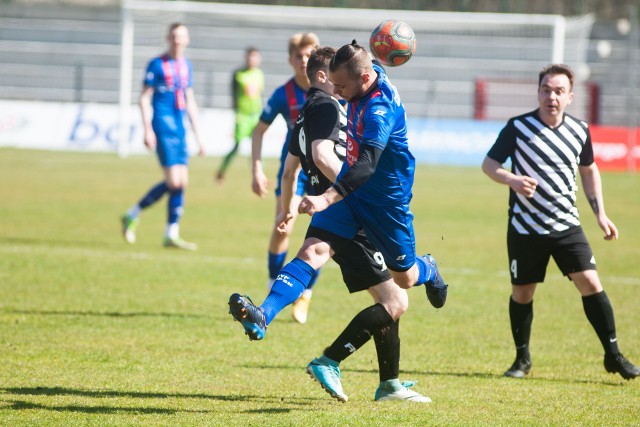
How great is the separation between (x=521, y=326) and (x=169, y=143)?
21.8 ft

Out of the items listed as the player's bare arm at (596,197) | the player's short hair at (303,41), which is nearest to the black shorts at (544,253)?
the player's bare arm at (596,197)

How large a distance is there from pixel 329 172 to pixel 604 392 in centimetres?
223

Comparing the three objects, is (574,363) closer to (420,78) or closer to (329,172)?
(329,172)

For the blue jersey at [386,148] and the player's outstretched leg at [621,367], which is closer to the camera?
the blue jersey at [386,148]

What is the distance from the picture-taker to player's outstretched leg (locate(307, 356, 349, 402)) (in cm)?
536

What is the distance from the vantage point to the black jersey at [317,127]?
5.72 m

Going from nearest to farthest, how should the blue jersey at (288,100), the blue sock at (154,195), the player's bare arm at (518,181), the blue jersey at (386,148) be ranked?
the blue jersey at (386,148)
the player's bare arm at (518,181)
the blue jersey at (288,100)
the blue sock at (154,195)

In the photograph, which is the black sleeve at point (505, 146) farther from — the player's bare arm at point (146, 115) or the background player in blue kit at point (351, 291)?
the player's bare arm at point (146, 115)

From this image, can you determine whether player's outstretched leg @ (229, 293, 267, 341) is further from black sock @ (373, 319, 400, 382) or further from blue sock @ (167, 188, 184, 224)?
blue sock @ (167, 188, 184, 224)

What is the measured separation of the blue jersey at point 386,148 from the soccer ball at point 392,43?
0.53 meters

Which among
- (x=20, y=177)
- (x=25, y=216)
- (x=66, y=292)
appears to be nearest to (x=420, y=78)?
(x=20, y=177)

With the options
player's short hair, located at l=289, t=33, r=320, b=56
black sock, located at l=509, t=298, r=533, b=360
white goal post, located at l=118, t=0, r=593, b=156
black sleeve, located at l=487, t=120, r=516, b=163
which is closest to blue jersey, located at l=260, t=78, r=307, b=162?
player's short hair, located at l=289, t=33, r=320, b=56

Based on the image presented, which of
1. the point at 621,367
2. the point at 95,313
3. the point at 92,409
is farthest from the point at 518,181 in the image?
the point at 95,313

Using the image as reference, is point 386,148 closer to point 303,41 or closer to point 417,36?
point 303,41
